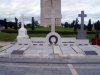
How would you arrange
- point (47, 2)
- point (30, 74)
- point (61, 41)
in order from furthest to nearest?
1. point (47, 2)
2. point (61, 41)
3. point (30, 74)

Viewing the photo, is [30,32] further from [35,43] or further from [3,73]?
[3,73]

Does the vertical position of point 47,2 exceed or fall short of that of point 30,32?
it exceeds it

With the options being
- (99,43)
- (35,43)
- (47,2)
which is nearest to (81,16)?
(99,43)

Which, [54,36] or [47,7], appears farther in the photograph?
[47,7]

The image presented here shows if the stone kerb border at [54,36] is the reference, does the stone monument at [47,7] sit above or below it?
above

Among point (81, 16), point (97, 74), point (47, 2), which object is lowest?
point (97, 74)

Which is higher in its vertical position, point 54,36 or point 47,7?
point 47,7

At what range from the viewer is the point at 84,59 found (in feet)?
32.7

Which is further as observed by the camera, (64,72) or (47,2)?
(47,2)

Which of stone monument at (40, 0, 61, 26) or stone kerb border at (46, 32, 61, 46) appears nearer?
stone kerb border at (46, 32, 61, 46)

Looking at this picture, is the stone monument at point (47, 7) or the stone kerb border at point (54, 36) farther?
the stone monument at point (47, 7)

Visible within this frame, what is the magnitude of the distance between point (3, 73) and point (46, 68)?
1.93 m

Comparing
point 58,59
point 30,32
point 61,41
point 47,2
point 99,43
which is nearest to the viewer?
point 58,59

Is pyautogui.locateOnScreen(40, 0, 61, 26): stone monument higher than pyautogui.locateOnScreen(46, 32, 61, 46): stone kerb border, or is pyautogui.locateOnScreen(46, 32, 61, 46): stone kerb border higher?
pyautogui.locateOnScreen(40, 0, 61, 26): stone monument
